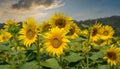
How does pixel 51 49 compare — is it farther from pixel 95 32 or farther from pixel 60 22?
pixel 95 32

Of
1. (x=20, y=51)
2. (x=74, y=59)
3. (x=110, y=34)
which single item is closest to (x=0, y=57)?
(x=20, y=51)

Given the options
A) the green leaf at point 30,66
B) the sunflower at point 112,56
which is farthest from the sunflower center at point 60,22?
the green leaf at point 30,66

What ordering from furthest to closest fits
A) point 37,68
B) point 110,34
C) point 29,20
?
point 110,34, point 29,20, point 37,68

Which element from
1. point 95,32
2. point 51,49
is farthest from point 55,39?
point 95,32

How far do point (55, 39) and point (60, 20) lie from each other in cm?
76

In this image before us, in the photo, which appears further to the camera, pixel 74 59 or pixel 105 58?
pixel 105 58

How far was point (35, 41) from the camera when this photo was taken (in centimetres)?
525

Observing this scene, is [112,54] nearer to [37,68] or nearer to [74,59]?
[74,59]

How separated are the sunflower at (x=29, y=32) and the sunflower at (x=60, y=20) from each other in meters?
0.43

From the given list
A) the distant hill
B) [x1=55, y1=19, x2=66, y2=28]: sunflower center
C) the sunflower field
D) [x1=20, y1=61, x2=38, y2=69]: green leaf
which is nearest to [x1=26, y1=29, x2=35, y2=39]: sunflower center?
the sunflower field

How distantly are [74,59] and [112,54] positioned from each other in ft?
3.56

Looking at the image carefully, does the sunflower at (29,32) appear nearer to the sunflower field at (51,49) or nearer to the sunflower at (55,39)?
the sunflower field at (51,49)

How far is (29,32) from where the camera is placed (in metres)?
5.58

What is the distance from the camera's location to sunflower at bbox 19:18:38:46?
5.29m
